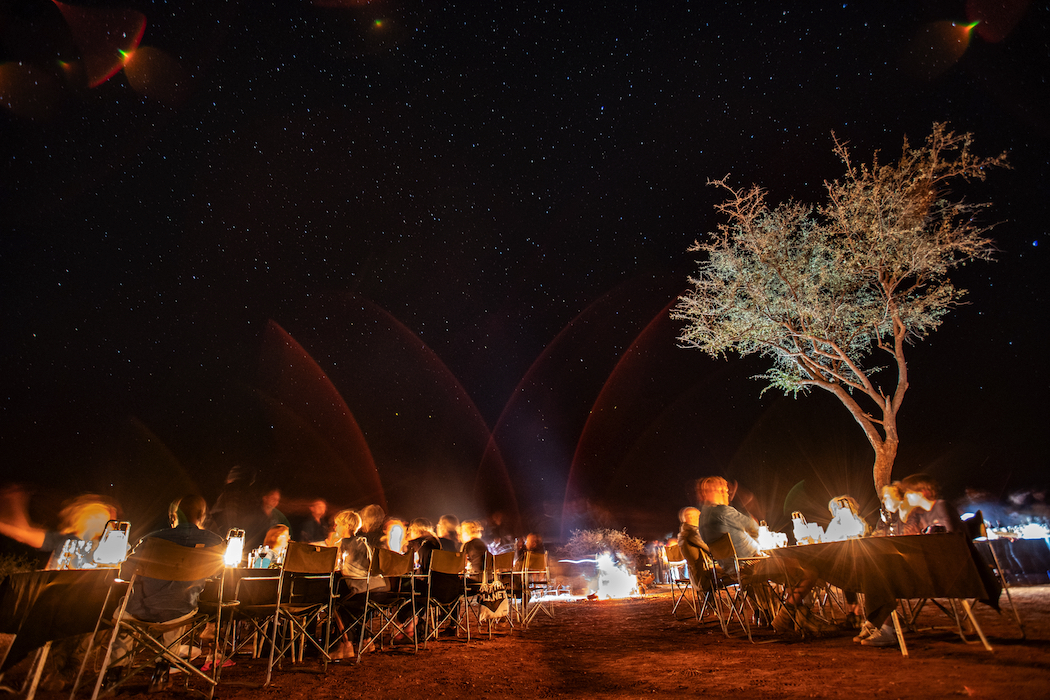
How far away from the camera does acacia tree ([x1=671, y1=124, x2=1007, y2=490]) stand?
7598mm

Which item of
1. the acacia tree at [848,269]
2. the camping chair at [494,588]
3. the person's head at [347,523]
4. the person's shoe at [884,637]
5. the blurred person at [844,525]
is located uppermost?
the acacia tree at [848,269]

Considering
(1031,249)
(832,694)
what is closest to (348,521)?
(832,694)

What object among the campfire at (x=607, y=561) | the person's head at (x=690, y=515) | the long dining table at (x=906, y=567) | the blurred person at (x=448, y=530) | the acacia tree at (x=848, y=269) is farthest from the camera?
the campfire at (x=607, y=561)

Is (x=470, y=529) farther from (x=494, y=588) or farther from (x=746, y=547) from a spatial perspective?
(x=746, y=547)

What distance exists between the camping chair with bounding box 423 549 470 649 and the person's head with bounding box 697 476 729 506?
2.58 m

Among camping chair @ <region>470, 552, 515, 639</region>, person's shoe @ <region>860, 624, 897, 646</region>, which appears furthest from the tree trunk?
camping chair @ <region>470, 552, 515, 639</region>

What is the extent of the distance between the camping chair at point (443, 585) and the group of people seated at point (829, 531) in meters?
2.41

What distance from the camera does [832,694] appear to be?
2201 millimetres

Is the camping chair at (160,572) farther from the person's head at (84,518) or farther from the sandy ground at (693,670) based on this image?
the person's head at (84,518)

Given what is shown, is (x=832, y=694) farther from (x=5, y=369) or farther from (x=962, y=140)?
(x=5, y=369)

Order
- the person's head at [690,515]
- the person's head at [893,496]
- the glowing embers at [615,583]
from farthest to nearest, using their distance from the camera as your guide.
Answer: the glowing embers at [615,583] → the person's head at [690,515] → the person's head at [893,496]

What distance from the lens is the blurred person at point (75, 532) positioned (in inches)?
138

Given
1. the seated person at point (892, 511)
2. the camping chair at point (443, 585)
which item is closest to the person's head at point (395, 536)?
the camping chair at point (443, 585)

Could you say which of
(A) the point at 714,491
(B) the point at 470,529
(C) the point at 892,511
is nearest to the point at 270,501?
(B) the point at 470,529
